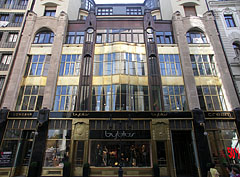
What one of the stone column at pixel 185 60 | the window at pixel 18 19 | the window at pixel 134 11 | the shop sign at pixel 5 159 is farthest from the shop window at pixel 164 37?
the shop sign at pixel 5 159

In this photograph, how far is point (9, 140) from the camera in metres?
16.1

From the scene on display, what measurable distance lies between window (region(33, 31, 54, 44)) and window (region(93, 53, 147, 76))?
24.1ft

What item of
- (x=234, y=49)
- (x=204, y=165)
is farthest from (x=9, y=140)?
(x=234, y=49)

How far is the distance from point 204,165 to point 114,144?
9319mm

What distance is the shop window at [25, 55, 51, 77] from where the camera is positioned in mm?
19203

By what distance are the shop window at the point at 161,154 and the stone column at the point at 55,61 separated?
513 inches

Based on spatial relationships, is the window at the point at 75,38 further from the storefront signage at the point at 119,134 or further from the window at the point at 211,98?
the window at the point at 211,98

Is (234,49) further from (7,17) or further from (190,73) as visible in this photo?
(7,17)

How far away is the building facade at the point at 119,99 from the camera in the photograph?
1561cm

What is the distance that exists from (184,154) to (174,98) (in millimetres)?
6487

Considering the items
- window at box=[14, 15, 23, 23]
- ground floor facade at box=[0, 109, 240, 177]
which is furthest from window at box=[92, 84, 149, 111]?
window at box=[14, 15, 23, 23]

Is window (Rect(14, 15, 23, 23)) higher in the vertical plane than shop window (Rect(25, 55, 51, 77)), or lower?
higher

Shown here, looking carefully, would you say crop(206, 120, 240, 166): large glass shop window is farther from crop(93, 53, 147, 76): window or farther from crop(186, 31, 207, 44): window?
crop(186, 31, 207, 44): window

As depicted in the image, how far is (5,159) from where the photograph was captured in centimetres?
1538
